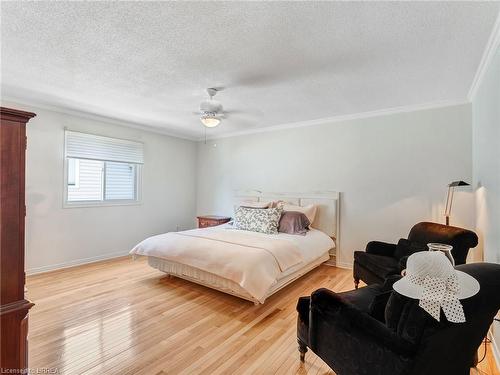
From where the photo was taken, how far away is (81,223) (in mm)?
4082

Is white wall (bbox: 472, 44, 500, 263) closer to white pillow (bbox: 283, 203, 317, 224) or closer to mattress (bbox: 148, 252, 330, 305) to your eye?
mattress (bbox: 148, 252, 330, 305)

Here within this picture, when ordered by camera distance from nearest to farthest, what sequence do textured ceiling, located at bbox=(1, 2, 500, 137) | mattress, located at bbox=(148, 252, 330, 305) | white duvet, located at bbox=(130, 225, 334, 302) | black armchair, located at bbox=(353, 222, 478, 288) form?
textured ceiling, located at bbox=(1, 2, 500, 137) < black armchair, located at bbox=(353, 222, 478, 288) < white duvet, located at bbox=(130, 225, 334, 302) < mattress, located at bbox=(148, 252, 330, 305)

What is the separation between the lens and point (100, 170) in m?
4.42

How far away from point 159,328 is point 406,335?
2.00 m

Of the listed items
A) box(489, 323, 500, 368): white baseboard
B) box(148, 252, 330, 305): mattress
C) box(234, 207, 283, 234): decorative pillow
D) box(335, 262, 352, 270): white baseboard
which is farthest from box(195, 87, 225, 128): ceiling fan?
box(489, 323, 500, 368): white baseboard

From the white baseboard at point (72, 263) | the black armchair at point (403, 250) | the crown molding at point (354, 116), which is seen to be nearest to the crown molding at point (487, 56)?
the crown molding at point (354, 116)

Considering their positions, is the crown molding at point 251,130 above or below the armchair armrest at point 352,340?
above

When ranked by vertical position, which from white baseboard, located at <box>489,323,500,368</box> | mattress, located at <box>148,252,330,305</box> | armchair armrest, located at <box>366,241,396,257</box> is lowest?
white baseboard, located at <box>489,323,500,368</box>

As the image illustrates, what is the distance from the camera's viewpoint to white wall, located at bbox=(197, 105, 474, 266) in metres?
3.36

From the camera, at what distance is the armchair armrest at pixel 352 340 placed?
1201 mm

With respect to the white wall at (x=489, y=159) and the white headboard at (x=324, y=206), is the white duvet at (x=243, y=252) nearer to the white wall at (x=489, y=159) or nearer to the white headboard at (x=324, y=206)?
the white headboard at (x=324, y=206)

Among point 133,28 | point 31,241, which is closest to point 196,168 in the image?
point 31,241

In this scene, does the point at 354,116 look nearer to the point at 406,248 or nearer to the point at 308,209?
the point at 308,209

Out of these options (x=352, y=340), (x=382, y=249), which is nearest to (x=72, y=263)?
(x=352, y=340)
